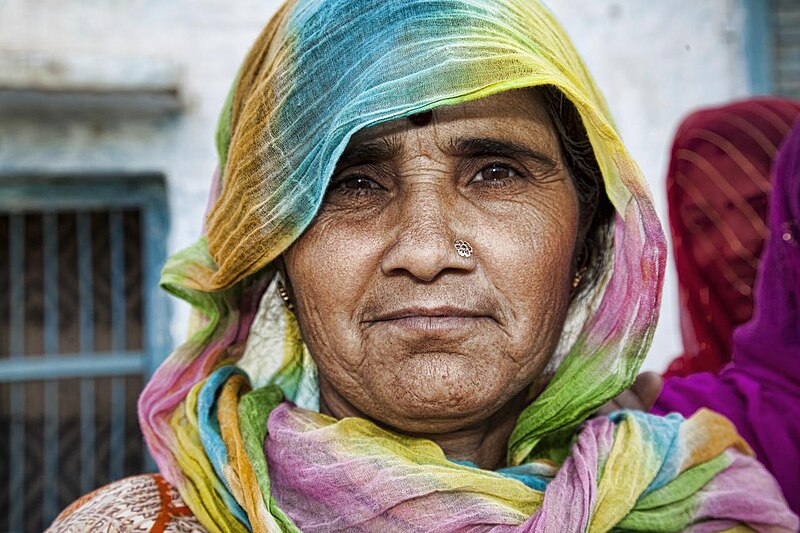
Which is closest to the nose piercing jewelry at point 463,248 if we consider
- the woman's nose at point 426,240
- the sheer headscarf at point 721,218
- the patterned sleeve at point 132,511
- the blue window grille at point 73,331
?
the woman's nose at point 426,240

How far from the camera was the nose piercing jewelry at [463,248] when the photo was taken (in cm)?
144

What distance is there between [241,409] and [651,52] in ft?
11.4

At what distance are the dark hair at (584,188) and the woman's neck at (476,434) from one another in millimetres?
277

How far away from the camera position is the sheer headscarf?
2740 millimetres

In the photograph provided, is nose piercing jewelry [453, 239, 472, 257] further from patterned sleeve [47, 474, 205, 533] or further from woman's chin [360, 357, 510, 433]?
patterned sleeve [47, 474, 205, 533]

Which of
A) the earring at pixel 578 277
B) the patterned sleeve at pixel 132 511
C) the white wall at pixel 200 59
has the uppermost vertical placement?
the white wall at pixel 200 59

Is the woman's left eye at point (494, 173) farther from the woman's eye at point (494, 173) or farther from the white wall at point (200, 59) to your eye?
the white wall at point (200, 59)

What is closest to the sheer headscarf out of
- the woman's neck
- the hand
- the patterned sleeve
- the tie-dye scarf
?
the hand

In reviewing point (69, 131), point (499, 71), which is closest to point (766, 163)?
point (499, 71)

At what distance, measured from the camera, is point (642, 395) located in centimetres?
203

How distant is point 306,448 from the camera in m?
1.52

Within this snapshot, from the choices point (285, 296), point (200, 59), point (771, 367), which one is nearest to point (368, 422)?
point (285, 296)

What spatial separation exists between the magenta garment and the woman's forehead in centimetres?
90

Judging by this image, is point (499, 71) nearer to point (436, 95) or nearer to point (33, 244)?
point (436, 95)
